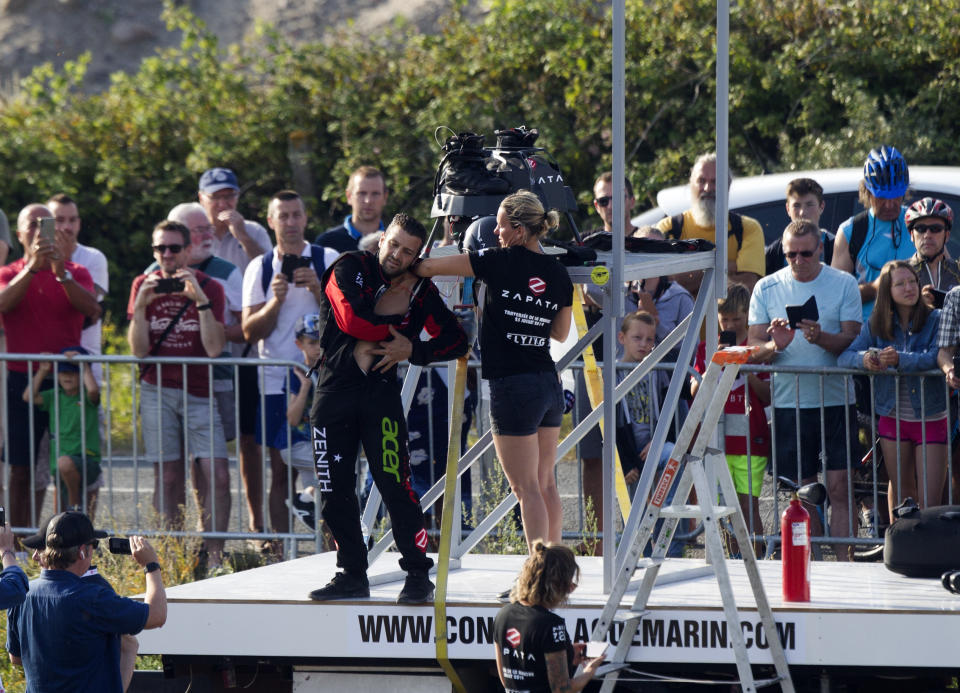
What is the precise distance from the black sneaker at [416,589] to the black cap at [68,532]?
134cm

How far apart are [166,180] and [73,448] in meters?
8.50

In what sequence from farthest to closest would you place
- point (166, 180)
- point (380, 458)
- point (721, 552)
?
point (166, 180)
point (380, 458)
point (721, 552)

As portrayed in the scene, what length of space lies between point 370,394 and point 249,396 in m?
2.82

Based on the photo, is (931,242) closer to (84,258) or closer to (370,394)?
(370,394)

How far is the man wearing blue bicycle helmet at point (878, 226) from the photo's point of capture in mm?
8719

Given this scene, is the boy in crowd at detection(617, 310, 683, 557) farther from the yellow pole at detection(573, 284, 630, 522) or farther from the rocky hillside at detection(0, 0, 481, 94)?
the rocky hillside at detection(0, 0, 481, 94)

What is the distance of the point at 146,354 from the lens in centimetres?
891

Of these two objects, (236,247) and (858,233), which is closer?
(858,233)

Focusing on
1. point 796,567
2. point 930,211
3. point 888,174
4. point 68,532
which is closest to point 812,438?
point 930,211

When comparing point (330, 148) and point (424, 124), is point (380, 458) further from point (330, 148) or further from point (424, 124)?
point (330, 148)

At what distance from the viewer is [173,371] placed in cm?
888

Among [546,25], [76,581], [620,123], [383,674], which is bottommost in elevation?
[383,674]

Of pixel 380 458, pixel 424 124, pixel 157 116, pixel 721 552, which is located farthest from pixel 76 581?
pixel 157 116

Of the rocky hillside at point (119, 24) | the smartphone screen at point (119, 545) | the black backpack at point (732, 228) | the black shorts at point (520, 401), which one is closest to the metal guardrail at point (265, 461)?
the black shorts at point (520, 401)
